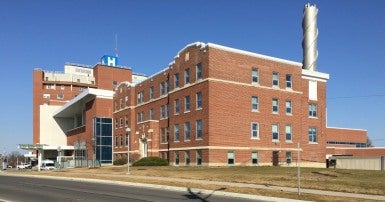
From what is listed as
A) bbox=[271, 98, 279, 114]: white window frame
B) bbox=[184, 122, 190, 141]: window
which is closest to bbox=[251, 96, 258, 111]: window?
bbox=[271, 98, 279, 114]: white window frame

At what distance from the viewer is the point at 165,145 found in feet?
183

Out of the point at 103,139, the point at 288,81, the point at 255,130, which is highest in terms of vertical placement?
the point at 288,81

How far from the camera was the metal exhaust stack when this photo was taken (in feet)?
232

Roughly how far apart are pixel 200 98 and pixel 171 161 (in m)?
9.28

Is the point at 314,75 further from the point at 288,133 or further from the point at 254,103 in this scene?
the point at 254,103

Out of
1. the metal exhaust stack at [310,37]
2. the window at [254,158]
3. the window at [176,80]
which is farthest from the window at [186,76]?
the metal exhaust stack at [310,37]

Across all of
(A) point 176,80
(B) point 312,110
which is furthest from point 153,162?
(B) point 312,110

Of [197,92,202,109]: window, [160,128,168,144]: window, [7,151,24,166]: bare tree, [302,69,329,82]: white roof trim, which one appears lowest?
[7,151,24,166]: bare tree

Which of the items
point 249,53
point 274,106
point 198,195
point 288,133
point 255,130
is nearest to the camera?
point 198,195

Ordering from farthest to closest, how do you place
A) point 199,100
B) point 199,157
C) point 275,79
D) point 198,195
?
point 275,79 < point 199,100 < point 199,157 < point 198,195

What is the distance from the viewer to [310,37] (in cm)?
7269

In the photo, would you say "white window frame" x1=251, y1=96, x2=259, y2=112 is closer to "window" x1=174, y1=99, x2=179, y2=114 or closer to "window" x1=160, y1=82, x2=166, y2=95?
"window" x1=174, y1=99, x2=179, y2=114

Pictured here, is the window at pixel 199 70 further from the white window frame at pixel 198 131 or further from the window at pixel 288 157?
the window at pixel 288 157

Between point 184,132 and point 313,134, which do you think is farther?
point 313,134
